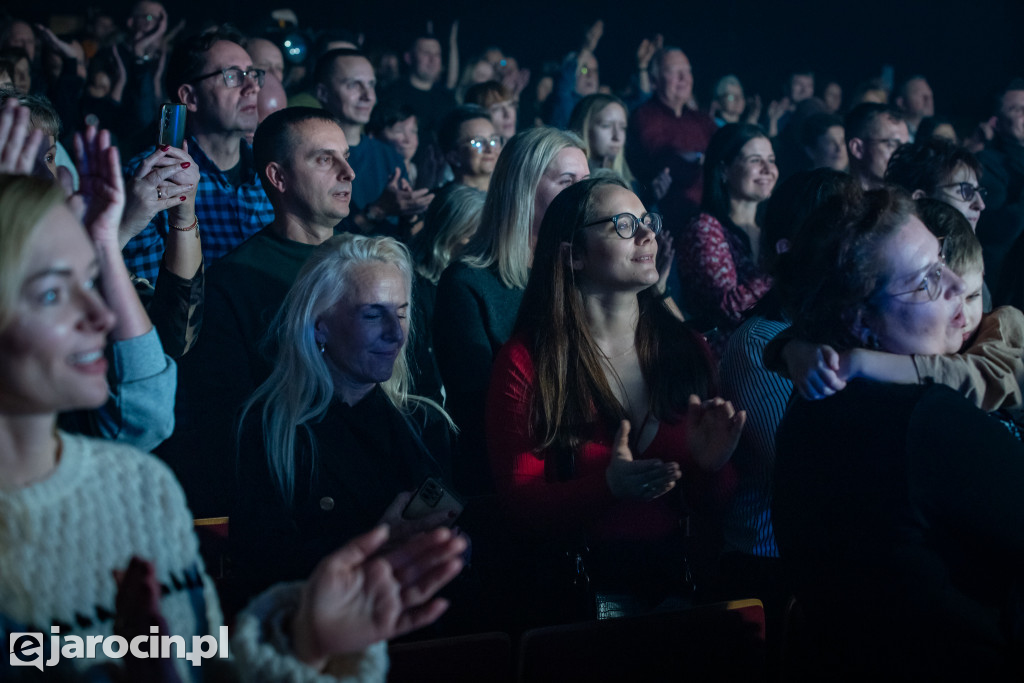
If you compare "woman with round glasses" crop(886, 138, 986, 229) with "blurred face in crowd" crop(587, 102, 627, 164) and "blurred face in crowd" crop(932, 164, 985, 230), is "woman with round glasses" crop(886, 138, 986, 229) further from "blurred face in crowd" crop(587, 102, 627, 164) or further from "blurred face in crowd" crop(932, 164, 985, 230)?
"blurred face in crowd" crop(587, 102, 627, 164)

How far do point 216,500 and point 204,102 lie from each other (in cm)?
153

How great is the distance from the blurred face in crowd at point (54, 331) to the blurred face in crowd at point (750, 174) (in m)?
2.61

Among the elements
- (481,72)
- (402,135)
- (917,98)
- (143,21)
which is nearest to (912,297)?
(402,135)

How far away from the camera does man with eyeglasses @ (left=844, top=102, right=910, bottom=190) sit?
3713mm

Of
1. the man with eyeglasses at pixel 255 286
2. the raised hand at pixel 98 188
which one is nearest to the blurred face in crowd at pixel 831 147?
the man with eyeglasses at pixel 255 286

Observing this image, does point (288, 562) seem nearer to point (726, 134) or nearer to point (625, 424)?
point (625, 424)

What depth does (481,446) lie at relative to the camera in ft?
7.32

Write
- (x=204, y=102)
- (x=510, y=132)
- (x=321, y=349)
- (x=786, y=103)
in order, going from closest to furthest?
1. (x=321, y=349)
2. (x=204, y=102)
3. (x=510, y=132)
4. (x=786, y=103)

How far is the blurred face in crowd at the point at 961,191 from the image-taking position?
2826mm

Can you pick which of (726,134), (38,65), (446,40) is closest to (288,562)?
(726,134)

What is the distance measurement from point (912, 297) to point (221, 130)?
2288mm

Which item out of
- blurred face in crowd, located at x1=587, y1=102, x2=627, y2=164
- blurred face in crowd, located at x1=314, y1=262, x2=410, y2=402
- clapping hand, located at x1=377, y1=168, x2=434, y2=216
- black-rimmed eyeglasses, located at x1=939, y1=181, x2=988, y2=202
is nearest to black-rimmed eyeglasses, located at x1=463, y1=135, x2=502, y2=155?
clapping hand, located at x1=377, y1=168, x2=434, y2=216

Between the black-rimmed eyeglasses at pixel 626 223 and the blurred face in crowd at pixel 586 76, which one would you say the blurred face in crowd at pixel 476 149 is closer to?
the black-rimmed eyeglasses at pixel 626 223

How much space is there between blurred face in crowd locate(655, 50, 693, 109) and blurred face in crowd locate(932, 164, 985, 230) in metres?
2.20
